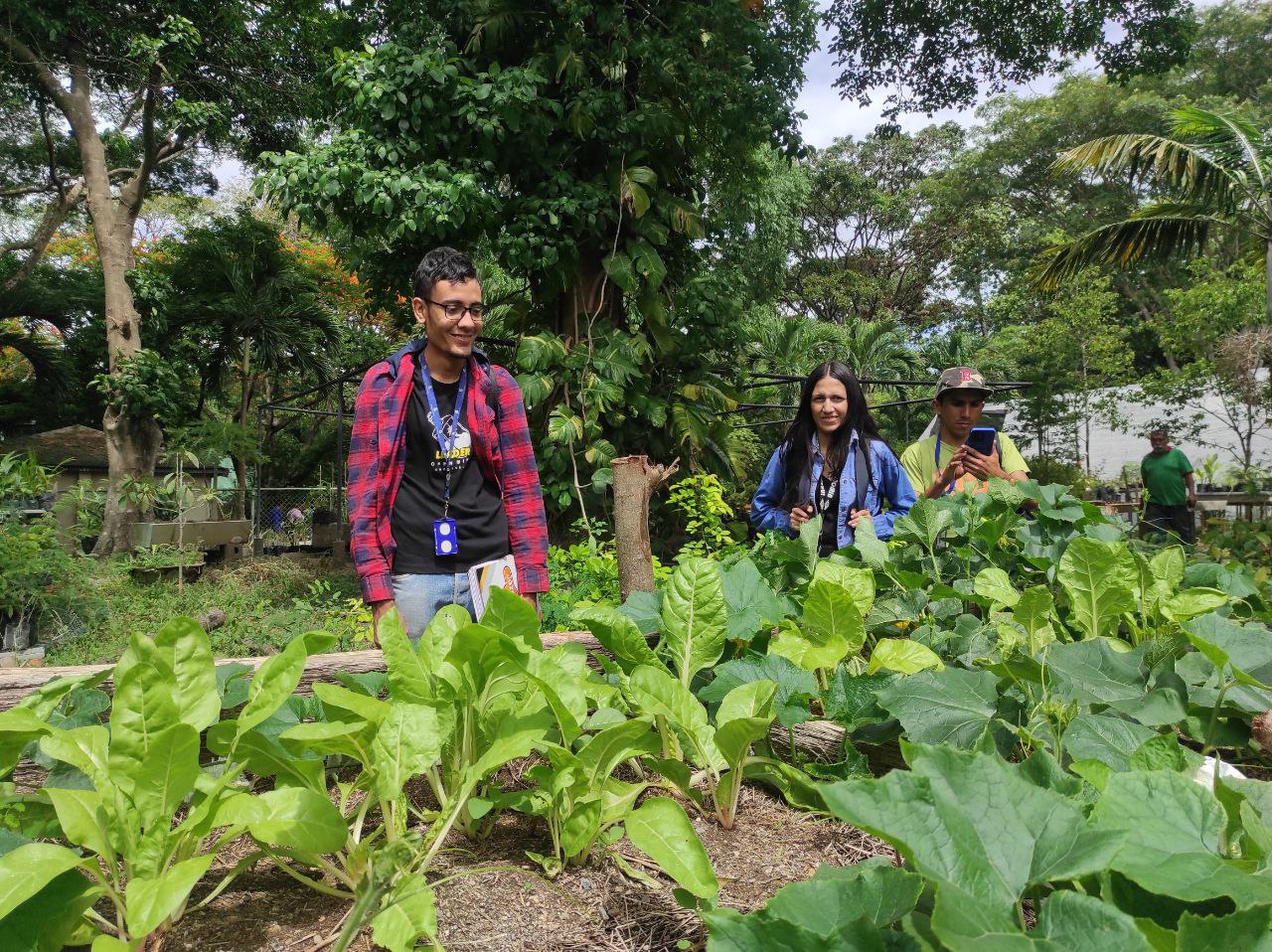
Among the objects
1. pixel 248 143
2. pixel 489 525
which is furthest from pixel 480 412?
Result: pixel 248 143

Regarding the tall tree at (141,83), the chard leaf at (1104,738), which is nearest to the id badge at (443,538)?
the chard leaf at (1104,738)

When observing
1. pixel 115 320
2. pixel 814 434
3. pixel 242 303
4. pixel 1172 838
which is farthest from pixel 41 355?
pixel 1172 838

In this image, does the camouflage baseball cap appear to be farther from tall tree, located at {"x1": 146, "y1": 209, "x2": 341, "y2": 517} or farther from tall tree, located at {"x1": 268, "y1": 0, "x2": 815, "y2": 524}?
tall tree, located at {"x1": 146, "y1": 209, "x2": 341, "y2": 517}

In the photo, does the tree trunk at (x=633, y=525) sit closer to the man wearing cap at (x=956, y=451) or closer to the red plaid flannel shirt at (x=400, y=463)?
the red plaid flannel shirt at (x=400, y=463)

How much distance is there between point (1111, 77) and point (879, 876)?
463 inches

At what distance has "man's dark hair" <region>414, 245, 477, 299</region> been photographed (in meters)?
2.24

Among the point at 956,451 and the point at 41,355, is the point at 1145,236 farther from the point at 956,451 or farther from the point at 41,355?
the point at 41,355

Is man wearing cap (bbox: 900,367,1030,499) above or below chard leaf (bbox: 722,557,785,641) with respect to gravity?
above

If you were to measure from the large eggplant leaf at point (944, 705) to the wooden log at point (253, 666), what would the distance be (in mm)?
576

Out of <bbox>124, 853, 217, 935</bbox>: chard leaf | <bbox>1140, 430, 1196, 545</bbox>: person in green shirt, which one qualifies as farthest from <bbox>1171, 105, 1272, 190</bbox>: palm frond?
<bbox>124, 853, 217, 935</bbox>: chard leaf

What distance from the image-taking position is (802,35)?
26.4 feet

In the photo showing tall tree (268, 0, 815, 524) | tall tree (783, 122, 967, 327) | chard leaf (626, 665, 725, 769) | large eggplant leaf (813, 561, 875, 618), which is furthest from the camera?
tall tree (783, 122, 967, 327)

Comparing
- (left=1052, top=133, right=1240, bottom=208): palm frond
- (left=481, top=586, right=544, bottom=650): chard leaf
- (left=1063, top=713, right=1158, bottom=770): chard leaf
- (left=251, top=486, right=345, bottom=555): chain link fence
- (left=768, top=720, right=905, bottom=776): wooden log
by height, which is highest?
(left=1052, top=133, right=1240, bottom=208): palm frond

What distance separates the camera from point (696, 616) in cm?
134
